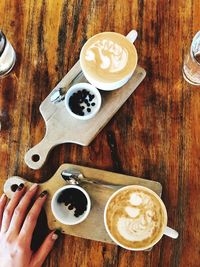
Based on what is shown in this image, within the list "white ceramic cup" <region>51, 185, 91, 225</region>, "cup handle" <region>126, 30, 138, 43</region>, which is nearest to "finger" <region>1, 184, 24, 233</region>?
"white ceramic cup" <region>51, 185, 91, 225</region>

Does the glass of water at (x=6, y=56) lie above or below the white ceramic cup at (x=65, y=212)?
above

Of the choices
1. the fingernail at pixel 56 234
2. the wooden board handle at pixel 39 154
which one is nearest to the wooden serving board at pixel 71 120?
the wooden board handle at pixel 39 154

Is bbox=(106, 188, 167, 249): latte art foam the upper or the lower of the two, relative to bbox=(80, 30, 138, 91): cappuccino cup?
lower

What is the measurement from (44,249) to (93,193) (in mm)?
233

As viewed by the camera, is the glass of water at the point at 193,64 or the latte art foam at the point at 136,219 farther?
the glass of water at the point at 193,64

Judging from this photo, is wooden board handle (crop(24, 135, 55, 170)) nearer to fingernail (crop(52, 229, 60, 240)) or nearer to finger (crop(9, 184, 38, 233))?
finger (crop(9, 184, 38, 233))

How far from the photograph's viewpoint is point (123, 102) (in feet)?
5.13

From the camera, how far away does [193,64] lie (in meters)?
1.54

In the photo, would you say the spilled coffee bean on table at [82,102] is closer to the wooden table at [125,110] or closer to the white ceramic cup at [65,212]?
the wooden table at [125,110]

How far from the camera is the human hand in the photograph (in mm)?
1492

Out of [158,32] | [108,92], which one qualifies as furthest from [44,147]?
[158,32]

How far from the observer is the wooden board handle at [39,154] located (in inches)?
60.7

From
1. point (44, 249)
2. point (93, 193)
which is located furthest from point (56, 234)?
point (93, 193)

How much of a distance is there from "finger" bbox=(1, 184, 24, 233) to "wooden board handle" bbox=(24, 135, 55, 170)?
8 cm
